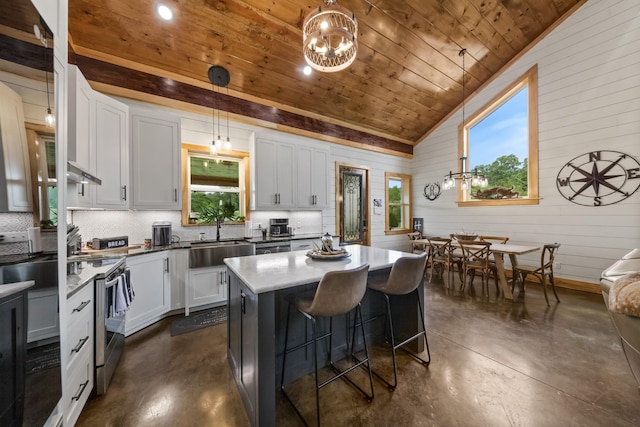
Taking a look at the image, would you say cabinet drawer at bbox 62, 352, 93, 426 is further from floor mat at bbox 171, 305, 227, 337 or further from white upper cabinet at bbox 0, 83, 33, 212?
white upper cabinet at bbox 0, 83, 33, 212

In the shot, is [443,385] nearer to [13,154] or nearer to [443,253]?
[13,154]

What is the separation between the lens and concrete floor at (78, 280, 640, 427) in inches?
64.6

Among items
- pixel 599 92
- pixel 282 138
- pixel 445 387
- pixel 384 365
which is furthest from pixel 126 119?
pixel 599 92

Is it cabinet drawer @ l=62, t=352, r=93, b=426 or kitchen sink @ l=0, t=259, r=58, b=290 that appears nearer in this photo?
kitchen sink @ l=0, t=259, r=58, b=290

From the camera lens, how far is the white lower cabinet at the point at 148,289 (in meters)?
2.70

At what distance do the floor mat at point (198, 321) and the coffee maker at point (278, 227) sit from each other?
57.7 inches

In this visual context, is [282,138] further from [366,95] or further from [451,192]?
[451,192]

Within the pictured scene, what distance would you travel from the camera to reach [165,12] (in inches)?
110

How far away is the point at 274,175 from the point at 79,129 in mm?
2380

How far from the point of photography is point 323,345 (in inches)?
83.7

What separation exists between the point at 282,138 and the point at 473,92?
4.55 meters

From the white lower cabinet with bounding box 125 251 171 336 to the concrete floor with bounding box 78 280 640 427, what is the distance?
6.0 inches

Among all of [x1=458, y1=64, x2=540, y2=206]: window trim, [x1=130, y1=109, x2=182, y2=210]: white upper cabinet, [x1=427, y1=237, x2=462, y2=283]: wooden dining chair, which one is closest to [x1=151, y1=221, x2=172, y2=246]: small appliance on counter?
[x1=130, y1=109, x2=182, y2=210]: white upper cabinet

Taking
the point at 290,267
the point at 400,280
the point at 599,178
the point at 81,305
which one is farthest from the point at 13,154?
the point at 599,178
